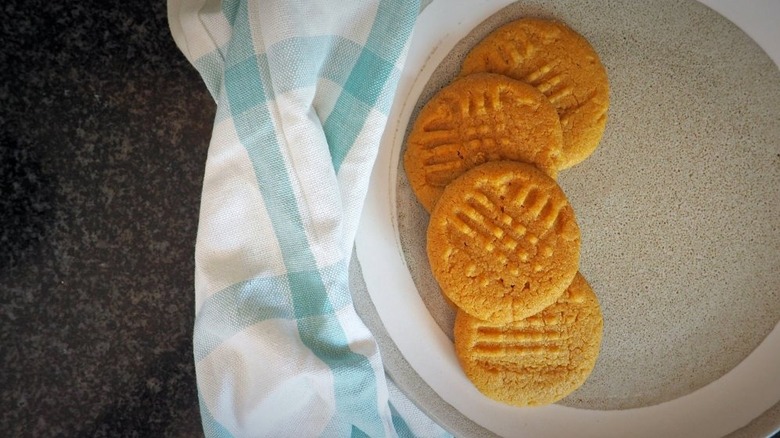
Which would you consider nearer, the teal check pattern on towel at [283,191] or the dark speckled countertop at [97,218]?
the teal check pattern on towel at [283,191]

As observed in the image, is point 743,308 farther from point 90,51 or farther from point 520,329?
point 90,51

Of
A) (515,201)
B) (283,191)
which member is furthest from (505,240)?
(283,191)

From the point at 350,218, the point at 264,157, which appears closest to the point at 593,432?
the point at 350,218

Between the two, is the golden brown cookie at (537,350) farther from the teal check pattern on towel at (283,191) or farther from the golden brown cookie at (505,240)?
the teal check pattern on towel at (283,191)

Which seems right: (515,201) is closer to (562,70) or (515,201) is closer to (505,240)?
(505,240)

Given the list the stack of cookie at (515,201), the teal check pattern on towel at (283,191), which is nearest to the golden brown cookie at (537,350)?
the stack of cookie at (515,201)

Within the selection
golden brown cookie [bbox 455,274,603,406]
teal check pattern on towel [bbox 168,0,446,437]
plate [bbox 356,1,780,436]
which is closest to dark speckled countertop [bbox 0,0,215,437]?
teal check pattern on towel [bbox 168,0,446,437]
